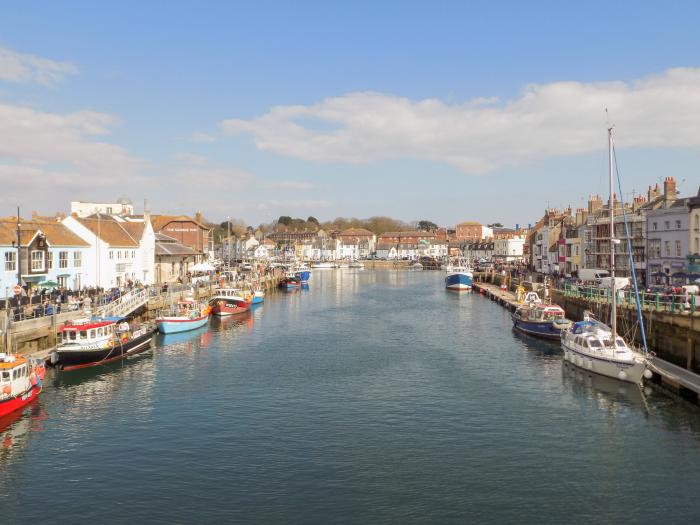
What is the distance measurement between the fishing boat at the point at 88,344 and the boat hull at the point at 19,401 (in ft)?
23.0

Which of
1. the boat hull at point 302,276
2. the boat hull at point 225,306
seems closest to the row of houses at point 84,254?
the boat hull at point 225,306

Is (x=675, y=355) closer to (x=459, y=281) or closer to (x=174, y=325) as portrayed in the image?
(x=174, y=325)

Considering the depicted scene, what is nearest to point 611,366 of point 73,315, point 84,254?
point 73,315

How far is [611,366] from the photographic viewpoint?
3641cm

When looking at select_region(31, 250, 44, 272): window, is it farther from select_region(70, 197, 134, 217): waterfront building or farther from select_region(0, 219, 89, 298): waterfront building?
select_region(70, 197, 134, 217): waterfront building

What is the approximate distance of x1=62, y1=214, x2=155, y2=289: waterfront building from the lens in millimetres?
64625

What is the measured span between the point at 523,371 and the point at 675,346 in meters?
9.47

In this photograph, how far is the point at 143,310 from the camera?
203 feet

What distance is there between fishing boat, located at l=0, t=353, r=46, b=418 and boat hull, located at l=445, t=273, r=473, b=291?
92.6 metres

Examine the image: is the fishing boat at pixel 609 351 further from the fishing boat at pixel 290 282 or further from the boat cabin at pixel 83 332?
the fishing boat at pixel 290 282

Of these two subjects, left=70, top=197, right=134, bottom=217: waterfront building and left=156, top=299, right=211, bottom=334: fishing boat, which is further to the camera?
left=70, top=197, right=134, bottom=217: waterfront building

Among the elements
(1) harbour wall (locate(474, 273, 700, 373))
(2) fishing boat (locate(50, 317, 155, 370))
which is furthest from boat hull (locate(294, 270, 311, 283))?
(2) fishing boat (locate(50, 317, 155, 370))

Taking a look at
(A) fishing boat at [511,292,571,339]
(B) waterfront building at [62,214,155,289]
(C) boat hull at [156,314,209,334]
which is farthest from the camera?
(B) waterfront building at [62,214,155,289]

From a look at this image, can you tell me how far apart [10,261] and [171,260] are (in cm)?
3858
